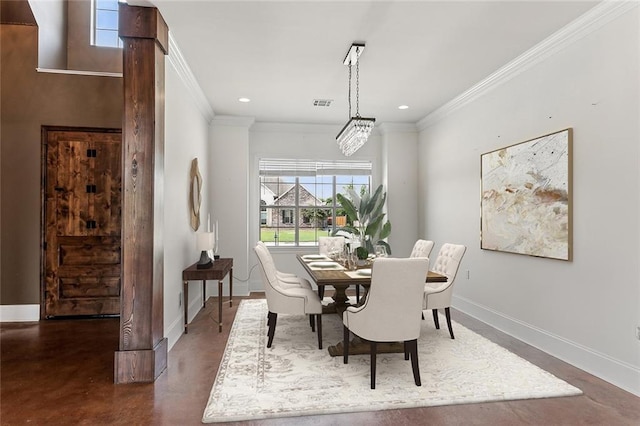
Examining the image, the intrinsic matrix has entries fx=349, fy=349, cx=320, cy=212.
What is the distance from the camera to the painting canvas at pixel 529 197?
10.1 feet

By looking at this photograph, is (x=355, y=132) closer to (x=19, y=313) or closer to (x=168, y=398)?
(x=168, y=398)

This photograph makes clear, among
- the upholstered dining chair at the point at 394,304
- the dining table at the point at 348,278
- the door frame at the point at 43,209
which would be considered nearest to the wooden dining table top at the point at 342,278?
the dining table at the point at 348,278

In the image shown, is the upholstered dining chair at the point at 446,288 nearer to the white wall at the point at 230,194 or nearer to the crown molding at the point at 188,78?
the white wall at the point at 230,194

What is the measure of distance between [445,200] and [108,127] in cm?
467

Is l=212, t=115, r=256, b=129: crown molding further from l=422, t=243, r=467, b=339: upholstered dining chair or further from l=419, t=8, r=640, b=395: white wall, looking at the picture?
l=422, t=243, r=467, b=339: upholstered dining chair

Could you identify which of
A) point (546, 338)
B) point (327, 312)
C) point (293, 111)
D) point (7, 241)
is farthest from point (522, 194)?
point (7, 241)

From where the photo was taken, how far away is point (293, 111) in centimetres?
534

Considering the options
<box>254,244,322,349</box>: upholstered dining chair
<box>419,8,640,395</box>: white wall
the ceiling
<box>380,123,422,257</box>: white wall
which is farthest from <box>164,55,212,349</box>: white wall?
<box>419,8,640,395</box>: white wall

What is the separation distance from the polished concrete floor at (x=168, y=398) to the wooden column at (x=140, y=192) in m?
0.28

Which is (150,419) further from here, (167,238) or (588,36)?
(588,36)

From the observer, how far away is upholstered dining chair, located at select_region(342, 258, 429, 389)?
2477mm

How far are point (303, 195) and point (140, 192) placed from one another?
373 centimetres

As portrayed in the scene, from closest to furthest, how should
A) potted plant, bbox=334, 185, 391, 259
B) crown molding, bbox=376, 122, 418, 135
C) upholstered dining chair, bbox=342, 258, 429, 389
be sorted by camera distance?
1. upholstered dining chair, bbox=342, 258, 429, 389
2. potted plant, bbox=334, 185, 391, 259
3. crown molding, bbox=376, 122, 418, 135

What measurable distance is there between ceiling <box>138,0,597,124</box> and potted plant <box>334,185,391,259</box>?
1.73m
